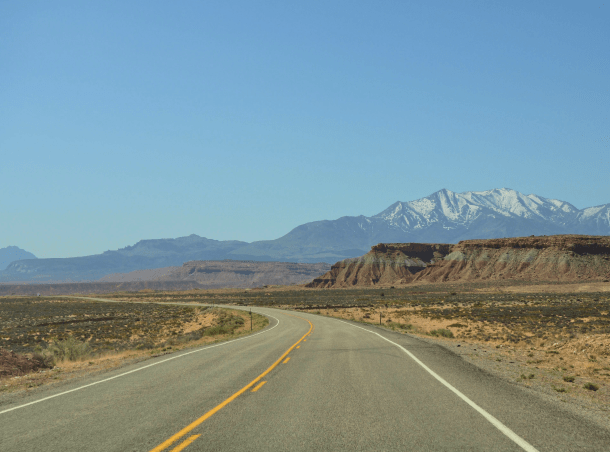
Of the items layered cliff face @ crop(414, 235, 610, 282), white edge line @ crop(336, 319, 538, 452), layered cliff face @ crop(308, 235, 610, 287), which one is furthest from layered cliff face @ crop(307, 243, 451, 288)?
white edge line @ crop(336, 319, 538, 452)

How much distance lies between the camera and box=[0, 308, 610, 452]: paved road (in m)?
6.50

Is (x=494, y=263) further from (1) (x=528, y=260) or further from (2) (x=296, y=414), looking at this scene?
(2) (x=296, y=414)

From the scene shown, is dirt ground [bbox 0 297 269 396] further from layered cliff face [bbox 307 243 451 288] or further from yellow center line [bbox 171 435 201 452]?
layered cliff face [bbox 307 243 451 288]

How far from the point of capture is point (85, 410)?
8.63 metres

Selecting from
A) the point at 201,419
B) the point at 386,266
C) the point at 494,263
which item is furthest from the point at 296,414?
the point at 386,266

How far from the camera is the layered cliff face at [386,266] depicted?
162375 millimetres

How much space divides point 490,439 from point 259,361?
9.80 meters

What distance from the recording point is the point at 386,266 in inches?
6604

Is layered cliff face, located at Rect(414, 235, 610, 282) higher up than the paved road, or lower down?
higher up

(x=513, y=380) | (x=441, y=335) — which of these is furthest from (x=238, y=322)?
(x=513, y=380)

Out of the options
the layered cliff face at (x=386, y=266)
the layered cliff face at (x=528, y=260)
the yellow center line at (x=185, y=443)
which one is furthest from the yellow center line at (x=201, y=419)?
the layered cliff face at (x=386, y=266)

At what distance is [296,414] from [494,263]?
463 ft

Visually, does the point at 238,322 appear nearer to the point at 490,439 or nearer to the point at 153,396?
the point at 153,396

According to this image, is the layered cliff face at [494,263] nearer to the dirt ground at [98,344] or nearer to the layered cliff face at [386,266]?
the layered cliff face at [386,266]
